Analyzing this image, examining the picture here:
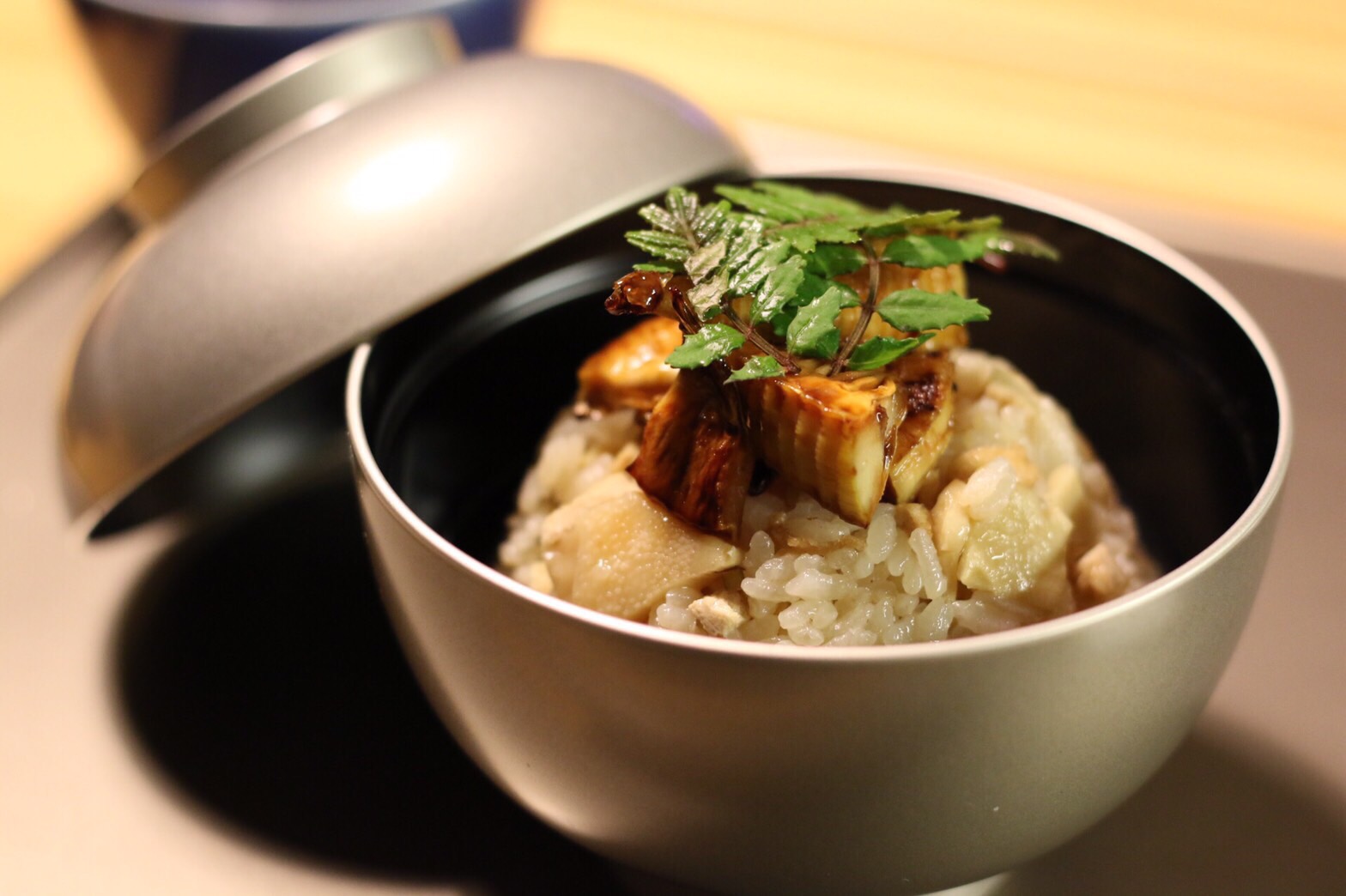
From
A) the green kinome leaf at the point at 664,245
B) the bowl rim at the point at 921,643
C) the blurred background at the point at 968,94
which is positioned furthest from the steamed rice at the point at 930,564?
the blurred background at the point at 968,94

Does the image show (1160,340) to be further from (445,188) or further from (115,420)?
(115,420)

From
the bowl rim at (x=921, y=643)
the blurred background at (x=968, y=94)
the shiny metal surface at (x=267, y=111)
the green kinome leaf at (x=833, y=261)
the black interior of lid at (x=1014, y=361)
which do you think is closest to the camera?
the bowl rim at (x=921, y=643)

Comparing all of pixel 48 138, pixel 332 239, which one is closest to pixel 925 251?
pixel 332 239

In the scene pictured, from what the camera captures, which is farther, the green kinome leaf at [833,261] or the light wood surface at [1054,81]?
the light wood surface at [1054,81]

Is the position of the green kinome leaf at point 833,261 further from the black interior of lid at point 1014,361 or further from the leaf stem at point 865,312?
the black interior of lid at point 1014,361

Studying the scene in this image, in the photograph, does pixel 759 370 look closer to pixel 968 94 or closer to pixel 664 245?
pixel 664 245

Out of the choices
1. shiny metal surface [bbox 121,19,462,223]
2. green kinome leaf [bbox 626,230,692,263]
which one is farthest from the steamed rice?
shiny metal surface [bbox 121,19,462,223]

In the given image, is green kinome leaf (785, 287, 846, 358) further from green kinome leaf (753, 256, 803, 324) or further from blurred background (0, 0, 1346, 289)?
blurred background (0, 0, 1346, 289)
